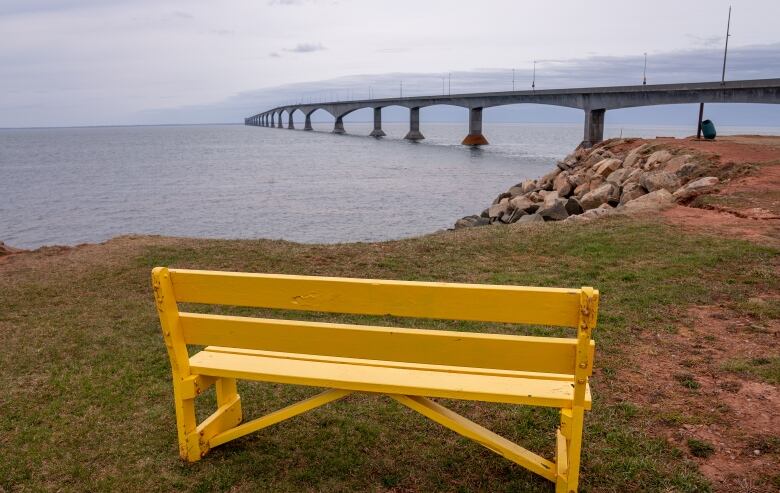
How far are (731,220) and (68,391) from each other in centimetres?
1063

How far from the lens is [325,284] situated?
10.5ft

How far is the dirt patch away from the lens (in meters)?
3.73

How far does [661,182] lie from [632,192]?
2.32ft

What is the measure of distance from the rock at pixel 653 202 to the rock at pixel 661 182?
3.45 feet

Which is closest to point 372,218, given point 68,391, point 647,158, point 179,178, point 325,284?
point 647,158

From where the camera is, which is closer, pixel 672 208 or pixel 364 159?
pixel 672 208

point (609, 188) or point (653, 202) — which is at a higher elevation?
point (653, 202)

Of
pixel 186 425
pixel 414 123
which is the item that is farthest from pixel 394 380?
pixel 414 123

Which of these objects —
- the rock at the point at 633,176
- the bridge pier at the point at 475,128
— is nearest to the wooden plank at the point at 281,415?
the rock at the point at 633,176

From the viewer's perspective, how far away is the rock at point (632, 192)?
613 inches

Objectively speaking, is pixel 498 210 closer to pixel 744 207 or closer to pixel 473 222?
pixel 473 222

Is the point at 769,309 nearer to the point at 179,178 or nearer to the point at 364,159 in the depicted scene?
→ the point at 179,178

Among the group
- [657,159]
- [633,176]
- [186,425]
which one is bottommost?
[633,176]

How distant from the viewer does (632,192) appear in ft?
51.4
